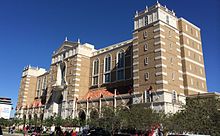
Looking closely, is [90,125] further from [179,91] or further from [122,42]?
[122,42]

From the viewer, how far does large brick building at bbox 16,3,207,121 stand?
4497cm

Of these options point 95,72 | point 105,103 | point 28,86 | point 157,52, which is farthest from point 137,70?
point 28,86

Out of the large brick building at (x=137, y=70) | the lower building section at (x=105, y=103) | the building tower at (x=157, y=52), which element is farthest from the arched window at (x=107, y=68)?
the building tower at (x=157, y=52)

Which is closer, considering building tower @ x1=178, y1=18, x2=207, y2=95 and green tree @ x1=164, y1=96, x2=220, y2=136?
green tree @ x1=164, y1=96, x2=220, y2=136

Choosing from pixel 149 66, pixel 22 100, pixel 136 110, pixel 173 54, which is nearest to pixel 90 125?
pixel 136 110

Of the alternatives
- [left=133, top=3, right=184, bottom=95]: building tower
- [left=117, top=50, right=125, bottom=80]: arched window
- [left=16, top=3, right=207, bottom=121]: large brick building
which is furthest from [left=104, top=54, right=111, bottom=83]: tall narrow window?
[left=133, top=3, right=184, bottom=95]: building tower

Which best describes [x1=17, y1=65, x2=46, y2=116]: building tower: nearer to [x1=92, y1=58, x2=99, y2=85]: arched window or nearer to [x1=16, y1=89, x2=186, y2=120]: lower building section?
[x1=16, y1=89, x2=186, y2=120]: lower building section

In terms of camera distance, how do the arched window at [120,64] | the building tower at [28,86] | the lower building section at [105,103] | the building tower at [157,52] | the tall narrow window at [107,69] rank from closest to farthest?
the lower building section at [105,103] < the building tower at [157,52] < the arched window at [120,64] < the tall narrow window at [107,69] < the building tower at [28,86]

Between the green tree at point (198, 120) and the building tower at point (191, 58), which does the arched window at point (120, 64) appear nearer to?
the building tower at point (191, 58)

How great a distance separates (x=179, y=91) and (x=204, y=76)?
11.9 metres

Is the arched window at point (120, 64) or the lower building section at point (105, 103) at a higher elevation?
the arched window at point (120, 64)

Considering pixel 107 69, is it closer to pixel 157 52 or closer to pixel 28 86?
pixel 157 52

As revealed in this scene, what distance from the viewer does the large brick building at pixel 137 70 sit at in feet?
148

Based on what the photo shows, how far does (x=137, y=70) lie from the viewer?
4859 cm
